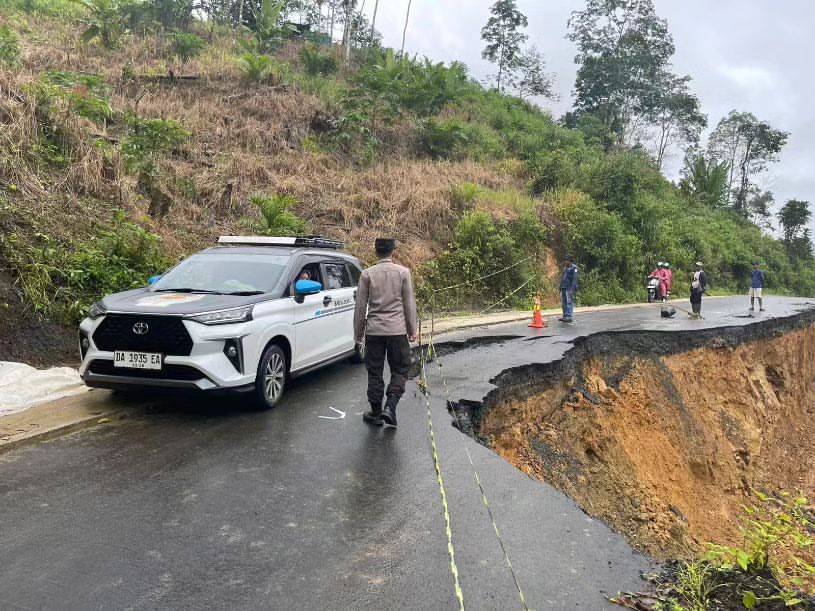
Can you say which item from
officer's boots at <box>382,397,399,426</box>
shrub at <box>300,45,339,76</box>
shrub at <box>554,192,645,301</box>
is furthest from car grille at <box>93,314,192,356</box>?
shrub at <box>300,45,339,76</box>

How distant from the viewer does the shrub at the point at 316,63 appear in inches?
1179

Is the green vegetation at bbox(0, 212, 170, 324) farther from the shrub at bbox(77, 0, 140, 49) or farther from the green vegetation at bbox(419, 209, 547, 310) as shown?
the shrub at bbox(77, 0, 140, 49)

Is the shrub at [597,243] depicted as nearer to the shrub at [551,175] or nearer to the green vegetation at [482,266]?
the shrub at [551,175]

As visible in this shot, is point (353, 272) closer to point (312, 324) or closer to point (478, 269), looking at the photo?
point (312, 324)

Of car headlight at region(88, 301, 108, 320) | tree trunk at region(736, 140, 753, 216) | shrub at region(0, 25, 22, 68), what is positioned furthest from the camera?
tree trunk at region(736, 140, 753, 216)

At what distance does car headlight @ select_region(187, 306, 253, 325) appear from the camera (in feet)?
18.9

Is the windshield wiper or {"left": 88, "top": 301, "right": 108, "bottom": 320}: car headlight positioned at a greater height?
the windshield wiper

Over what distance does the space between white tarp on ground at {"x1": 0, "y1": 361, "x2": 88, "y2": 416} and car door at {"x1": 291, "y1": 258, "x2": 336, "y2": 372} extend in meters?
2.47

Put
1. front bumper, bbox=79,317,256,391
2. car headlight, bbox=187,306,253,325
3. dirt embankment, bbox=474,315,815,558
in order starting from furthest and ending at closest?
dirt embankment, bbox=474,315,815,558 < car headlight, bbox=187,306,253,325 < front bumper, bbox=79,317,256,391

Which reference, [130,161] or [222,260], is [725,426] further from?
[130,161]

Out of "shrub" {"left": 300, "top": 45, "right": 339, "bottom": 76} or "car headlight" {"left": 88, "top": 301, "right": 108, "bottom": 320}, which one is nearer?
"car headlight" {"left": 88, "top": 301, "right": 108, "bottom": 320}

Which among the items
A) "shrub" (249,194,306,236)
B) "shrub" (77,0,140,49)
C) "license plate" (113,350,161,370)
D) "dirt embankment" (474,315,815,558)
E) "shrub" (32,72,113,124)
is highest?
"shrub" (77,0,140,49)

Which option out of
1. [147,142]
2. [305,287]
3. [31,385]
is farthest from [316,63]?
[31,385]

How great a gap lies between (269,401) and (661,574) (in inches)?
162
